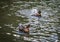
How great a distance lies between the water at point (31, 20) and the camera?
12.0m

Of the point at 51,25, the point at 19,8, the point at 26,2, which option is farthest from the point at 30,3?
the point at 51,25

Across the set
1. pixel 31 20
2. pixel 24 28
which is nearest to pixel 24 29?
pixel 24 28

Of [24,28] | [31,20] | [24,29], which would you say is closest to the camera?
[24,29]

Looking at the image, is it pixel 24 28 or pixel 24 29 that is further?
pixel 24 28

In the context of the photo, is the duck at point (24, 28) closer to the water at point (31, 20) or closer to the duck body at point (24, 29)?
the duck body at point (24, 29)

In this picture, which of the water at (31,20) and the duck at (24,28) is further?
the duck at (24,28)

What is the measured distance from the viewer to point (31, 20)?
14.2 metres

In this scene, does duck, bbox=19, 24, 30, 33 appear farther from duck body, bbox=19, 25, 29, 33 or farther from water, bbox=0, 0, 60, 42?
water, bbox=0, 0, 60, 42

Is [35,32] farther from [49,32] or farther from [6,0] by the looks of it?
[6,0]

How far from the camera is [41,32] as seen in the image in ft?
41.3

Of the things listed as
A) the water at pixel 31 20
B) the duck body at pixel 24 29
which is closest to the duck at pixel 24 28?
the duck body at pixel 24 29

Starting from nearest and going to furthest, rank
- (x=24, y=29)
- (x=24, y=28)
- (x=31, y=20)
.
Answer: (x=24, y=29) < (x=24, y=28) < (x=31, y=20)

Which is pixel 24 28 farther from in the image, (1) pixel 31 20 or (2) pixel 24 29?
(1) pixel 31 20

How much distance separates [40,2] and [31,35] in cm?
Result: 629
